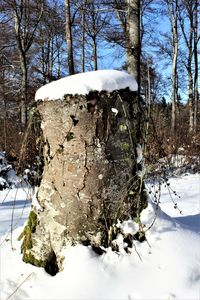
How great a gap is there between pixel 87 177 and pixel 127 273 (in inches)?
23.8

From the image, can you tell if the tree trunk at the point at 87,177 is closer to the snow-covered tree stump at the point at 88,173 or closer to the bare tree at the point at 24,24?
the snow-covered tree stump at the point at 88,173

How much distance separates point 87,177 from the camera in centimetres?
209

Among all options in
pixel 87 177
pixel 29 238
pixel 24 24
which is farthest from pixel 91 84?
pixel 24 24

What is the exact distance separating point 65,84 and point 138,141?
2.01ft

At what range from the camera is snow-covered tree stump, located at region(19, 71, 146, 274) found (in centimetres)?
207

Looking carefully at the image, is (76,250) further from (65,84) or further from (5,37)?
(5,37)

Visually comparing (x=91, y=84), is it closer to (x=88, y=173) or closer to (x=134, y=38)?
(x=88, y=173)

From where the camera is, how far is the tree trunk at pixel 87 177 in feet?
6.81

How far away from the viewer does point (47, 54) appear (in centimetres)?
1992

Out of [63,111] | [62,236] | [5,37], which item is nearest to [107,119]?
[63,111]

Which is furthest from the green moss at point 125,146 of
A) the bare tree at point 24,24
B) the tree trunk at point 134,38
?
the bare tree at point 24,24

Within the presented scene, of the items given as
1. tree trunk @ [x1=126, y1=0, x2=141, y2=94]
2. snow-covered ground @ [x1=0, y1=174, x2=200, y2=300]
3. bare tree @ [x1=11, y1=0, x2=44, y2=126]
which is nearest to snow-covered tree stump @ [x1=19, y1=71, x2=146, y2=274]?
snow-covered ground @ [x1=0, y1=174, x2=200, y2=300]

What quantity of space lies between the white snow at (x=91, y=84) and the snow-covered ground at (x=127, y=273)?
83 centimetres

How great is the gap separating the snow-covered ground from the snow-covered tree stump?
0.38ft
